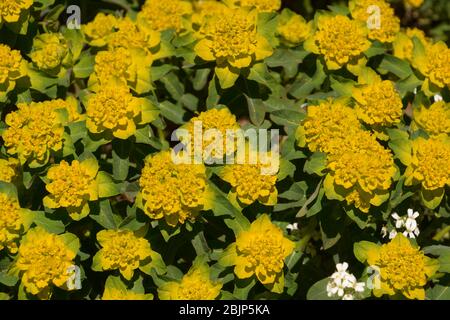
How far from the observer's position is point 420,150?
2.41m

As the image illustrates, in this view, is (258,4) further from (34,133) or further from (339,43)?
(34,133)

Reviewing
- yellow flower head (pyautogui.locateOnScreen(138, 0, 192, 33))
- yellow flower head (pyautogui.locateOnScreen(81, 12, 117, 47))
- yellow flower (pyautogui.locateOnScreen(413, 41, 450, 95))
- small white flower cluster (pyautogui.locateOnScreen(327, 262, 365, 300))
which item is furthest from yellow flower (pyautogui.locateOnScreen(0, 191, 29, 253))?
yellow flower (pyautogui.locateOnScreen(413, 41, 450, 95))

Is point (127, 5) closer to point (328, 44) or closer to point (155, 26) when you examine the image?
point (155, 26)

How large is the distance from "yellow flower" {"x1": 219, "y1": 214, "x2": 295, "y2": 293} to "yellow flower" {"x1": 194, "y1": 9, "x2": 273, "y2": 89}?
620 millimetres

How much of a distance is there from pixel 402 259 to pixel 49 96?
5.17ft

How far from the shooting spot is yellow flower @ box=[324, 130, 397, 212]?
232 centimetres

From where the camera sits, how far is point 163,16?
300 centimetres

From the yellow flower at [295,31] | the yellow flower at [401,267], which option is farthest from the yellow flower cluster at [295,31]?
the yellow flower at [401,267]

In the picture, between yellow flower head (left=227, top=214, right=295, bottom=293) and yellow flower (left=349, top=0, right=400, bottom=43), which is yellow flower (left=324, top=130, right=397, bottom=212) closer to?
yellow flower head (left=227, top=214, right=295, bottom=293)

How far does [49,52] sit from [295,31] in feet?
3.62

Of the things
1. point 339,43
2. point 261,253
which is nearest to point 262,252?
point 261,253

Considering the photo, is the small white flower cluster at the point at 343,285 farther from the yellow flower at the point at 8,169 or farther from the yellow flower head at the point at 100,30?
the yellow flower head at the point at 100,30

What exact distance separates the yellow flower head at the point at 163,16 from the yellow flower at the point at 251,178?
0.90 metres

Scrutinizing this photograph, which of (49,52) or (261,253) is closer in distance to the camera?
(261,253)
